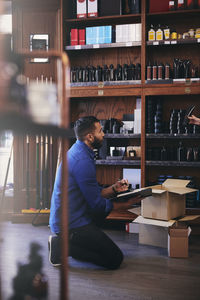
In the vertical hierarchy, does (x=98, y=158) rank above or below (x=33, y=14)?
below

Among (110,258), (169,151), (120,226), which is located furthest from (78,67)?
(110,258)

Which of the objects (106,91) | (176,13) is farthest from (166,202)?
(176,13)

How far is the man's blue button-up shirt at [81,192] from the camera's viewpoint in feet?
9.31

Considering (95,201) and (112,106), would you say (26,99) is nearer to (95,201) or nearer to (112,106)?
(95,201)

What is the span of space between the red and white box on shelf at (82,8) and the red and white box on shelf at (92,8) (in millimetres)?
51

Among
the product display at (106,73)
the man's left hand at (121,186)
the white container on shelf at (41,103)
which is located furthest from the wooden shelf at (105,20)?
the white container on shelf at (41,103)

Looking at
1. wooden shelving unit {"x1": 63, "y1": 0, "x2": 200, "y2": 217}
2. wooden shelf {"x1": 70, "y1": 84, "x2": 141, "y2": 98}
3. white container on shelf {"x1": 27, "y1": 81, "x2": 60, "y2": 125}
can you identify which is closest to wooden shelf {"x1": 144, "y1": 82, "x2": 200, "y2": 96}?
wooden shelving unit {"x1": 63, "y1": 0, "x2": 200, "y2": 217}

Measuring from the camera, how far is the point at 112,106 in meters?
4.61

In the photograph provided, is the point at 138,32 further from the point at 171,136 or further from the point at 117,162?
the point at 117,162

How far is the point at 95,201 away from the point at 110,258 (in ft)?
1.49

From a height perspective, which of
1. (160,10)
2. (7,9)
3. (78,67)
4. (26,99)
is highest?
(7,9)

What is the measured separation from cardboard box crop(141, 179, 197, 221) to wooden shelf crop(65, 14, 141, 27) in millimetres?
2001

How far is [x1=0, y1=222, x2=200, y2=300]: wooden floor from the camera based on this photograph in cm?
239

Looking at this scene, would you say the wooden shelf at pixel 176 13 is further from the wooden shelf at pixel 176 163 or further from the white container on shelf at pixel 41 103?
the white container on shelf at pixel 41 103
